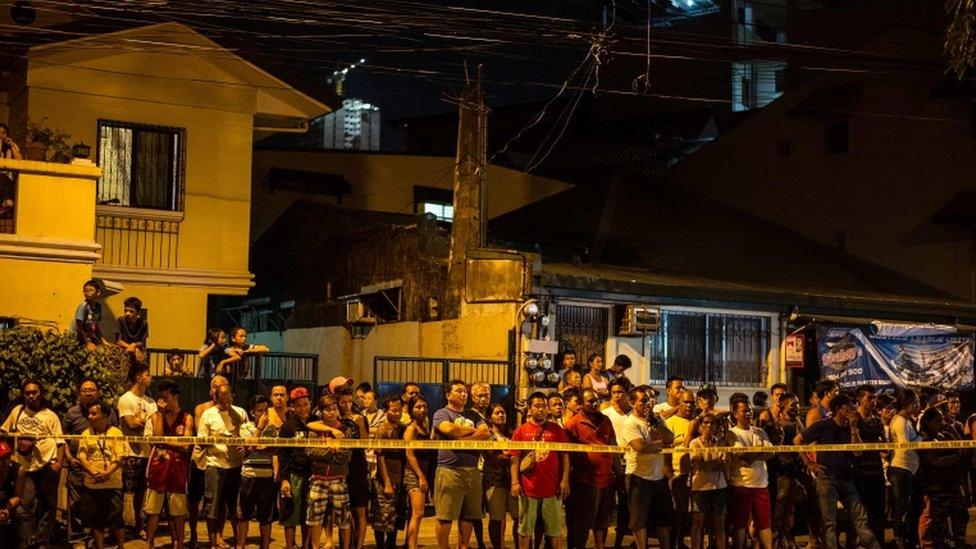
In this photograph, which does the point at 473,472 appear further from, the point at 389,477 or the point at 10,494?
the point at 10,494

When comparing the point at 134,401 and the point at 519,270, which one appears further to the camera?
the point at 519,270

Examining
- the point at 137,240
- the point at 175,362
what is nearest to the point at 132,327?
the point at 175,362

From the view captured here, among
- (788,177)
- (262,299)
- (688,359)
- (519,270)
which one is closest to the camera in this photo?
(519,270)

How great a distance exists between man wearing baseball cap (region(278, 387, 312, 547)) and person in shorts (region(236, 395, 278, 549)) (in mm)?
171

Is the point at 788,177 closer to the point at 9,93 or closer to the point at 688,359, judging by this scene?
the point at 688,359

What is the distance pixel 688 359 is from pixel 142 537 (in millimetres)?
11828

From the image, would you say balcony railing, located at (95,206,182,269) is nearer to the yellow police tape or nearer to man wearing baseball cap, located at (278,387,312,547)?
the yellow police tape

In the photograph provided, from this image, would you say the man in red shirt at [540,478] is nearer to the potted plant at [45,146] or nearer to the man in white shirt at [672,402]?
the man in white shirt at [672,402]

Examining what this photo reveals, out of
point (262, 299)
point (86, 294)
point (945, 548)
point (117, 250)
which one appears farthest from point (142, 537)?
point (262, 299)

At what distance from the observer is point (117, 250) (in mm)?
22984

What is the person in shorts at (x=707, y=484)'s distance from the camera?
49.5 feet

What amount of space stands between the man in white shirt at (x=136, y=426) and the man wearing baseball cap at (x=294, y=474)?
1500 millimetres

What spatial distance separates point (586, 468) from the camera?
14.7 metres

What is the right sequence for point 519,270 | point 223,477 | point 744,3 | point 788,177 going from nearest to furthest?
1. point 223,477
2. point 519,270
3. point 788,177
4. point 744,3
